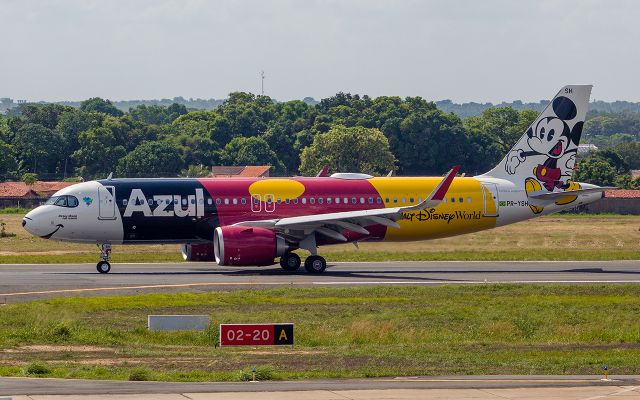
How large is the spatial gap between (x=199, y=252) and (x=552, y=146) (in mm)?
18118

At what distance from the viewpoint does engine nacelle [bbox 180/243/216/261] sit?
55000 millimetres

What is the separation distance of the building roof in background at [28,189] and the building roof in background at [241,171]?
1875 cm

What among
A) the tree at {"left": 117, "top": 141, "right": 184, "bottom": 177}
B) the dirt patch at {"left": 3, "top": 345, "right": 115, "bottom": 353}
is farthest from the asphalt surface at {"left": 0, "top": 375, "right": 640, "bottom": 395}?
the tree at {"left": 117, "top": 141, "right": 184, "bottom": 177}

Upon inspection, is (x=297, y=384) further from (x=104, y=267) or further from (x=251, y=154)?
(x=251, y=154)

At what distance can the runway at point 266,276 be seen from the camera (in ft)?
156

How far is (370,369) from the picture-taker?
3006 cm

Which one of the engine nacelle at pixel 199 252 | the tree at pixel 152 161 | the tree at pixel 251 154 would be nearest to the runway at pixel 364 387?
the engine nacelle at pixel 199 252

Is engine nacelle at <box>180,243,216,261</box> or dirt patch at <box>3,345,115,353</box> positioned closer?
dirt patch at <box>3,345,115,353</box>

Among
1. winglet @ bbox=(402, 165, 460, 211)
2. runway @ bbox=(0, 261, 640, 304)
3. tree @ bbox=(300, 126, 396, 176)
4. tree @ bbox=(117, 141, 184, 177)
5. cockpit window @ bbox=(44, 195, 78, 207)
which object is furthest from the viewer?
tree @ bbox=(300, 126, 396, 176)

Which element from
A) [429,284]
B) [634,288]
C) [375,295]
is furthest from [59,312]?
[634,288]

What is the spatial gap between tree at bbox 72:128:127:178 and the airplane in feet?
315

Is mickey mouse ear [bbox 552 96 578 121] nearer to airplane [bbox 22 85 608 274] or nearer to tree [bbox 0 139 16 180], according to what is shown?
airplane [bbox 22 85 608 274]

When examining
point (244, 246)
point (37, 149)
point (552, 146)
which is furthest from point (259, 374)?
point (37, 149)

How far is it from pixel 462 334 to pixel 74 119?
137 m
